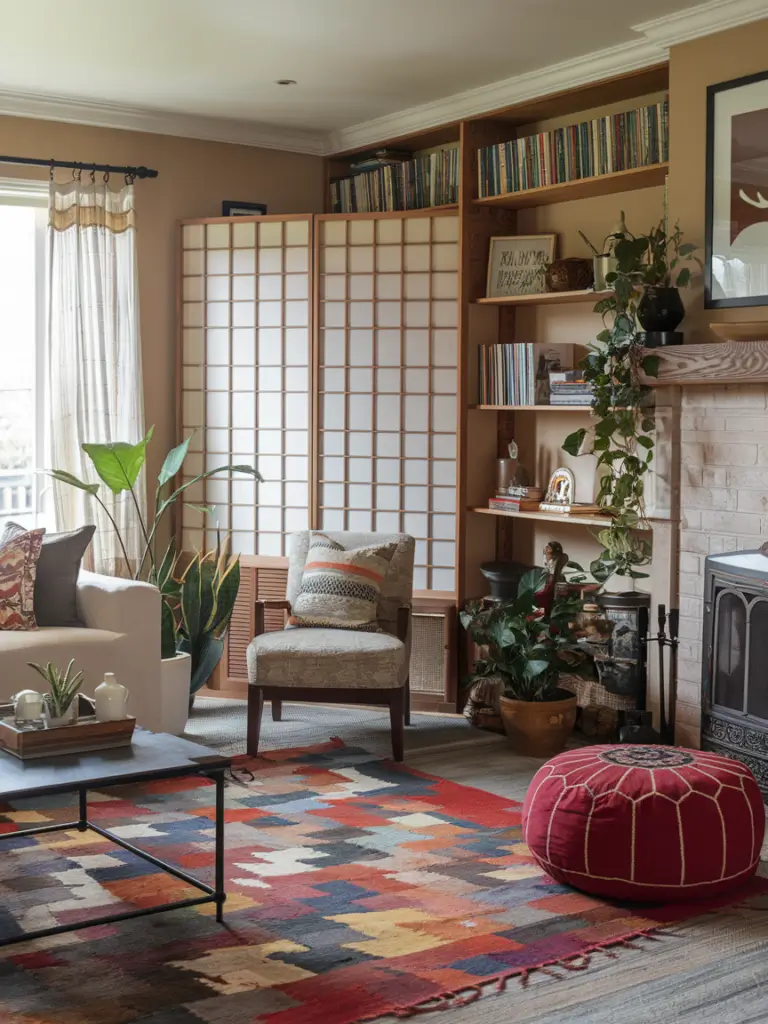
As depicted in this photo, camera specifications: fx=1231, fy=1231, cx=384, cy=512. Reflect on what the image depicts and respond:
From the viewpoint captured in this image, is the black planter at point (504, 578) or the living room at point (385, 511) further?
the black planter at point (504, 578)

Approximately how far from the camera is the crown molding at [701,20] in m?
4.20

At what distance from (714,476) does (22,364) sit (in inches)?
131

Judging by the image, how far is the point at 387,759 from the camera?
15.7ft

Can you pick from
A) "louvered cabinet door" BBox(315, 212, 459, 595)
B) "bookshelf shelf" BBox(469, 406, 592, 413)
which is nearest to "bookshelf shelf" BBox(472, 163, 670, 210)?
"louvered cabinet door" BBox(315, 212, 459, 595)

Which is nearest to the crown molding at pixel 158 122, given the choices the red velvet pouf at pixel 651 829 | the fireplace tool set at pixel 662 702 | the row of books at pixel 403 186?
the row of books at pixel 403 186

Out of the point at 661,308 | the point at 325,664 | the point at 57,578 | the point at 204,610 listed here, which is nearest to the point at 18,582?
the point at 57,578

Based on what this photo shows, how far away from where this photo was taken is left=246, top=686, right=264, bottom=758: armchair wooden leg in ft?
15.6

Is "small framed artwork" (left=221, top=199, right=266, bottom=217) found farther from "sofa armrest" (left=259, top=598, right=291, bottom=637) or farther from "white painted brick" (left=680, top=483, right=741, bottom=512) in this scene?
"white painted brick" (left=680, top=483, right=741, bottom=512)

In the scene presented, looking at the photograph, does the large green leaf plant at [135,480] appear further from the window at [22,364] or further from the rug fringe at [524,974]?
the rug fringe at [524,974]

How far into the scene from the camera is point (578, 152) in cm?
521

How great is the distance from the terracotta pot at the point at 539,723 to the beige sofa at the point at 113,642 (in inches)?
54.7

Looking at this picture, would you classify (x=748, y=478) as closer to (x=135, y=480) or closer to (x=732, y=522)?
(x=732, y=522)

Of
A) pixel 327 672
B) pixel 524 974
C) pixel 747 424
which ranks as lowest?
pixel 524 974

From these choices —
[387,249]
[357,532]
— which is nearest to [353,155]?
[387,249]
